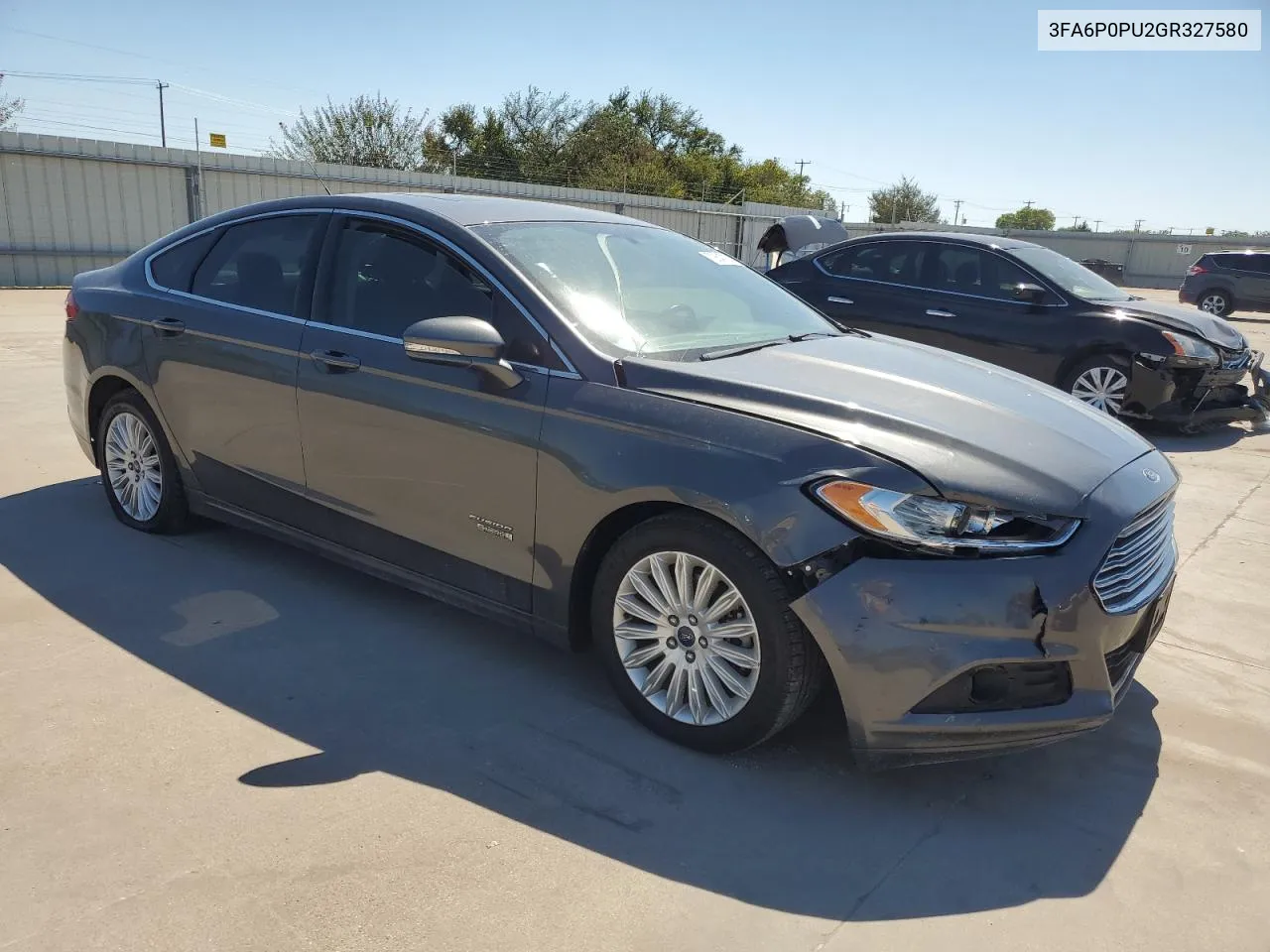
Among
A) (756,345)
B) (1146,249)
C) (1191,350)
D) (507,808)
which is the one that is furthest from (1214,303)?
(507,808)

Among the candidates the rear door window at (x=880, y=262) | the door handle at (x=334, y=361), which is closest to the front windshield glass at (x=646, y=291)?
the door handle at (x=334, y=361)

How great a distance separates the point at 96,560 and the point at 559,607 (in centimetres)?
256

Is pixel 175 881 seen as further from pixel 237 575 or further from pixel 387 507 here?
pixel 237 575

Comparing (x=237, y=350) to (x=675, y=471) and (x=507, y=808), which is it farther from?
(x=507, y=808)

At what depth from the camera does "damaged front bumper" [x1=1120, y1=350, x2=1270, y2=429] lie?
25.8 feet

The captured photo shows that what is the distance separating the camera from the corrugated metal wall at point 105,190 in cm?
1803

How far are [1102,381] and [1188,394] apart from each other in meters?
0.69

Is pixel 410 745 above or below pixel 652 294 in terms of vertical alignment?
below

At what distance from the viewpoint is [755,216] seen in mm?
29641

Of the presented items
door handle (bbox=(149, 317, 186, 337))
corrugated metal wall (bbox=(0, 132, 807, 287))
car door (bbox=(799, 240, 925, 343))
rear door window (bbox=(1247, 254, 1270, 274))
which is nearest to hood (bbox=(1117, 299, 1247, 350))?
car door (bbox=(799, 240, 925, 343))

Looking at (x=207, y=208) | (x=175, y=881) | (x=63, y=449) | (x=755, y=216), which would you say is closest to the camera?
(x=175, y=881)

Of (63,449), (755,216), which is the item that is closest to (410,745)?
(63,449)

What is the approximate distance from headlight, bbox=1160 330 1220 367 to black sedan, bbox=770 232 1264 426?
1cm

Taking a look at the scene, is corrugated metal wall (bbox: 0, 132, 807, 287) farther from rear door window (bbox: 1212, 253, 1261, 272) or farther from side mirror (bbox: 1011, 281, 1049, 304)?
rear door window (bbox: 1212, 253, 1261, 272)
